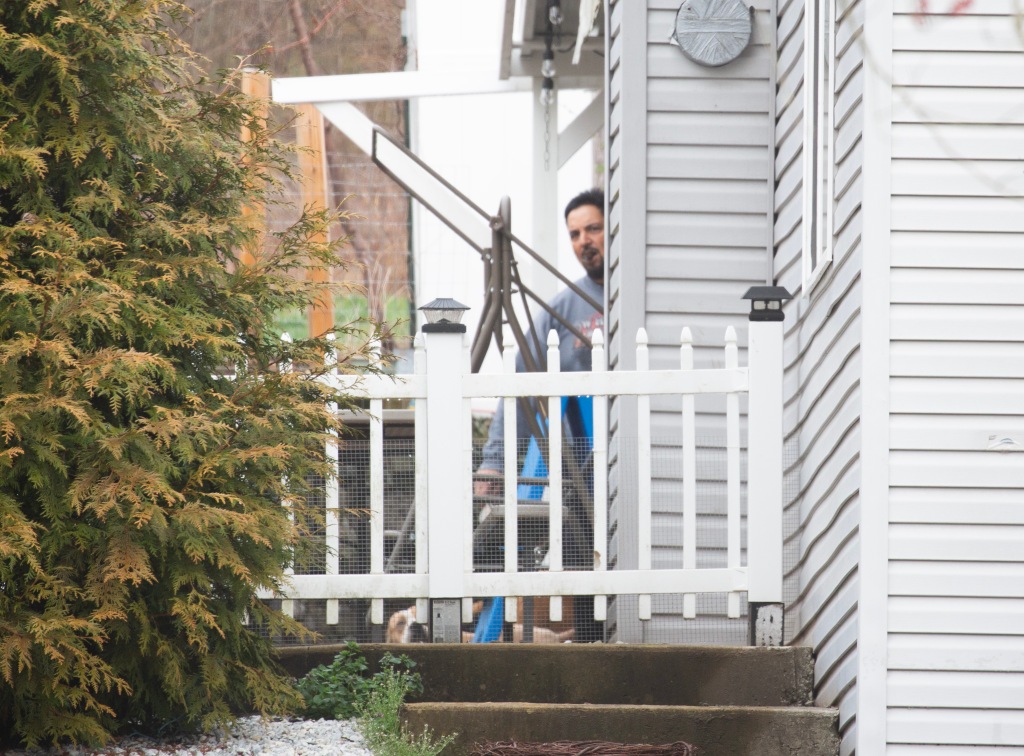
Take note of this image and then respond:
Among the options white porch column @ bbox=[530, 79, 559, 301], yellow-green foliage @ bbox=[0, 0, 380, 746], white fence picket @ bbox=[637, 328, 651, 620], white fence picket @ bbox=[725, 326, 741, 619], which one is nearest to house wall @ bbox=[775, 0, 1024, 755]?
white fence picket @ bbox=[725, 326, 741, 619]

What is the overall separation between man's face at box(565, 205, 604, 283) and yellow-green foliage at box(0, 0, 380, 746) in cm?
274

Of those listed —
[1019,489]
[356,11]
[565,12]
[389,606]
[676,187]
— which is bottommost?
[389,606]

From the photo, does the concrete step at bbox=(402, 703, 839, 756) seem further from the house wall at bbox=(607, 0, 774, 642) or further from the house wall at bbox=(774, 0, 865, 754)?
the house wall at bbox=(607, 0, 774, 642)

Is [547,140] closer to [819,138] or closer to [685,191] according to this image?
[685,191]

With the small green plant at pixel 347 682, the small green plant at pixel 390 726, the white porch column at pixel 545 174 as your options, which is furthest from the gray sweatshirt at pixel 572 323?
the small green plant at pixel 390 726

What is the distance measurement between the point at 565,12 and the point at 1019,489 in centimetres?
440

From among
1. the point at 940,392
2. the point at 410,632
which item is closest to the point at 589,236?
the point at 410,632

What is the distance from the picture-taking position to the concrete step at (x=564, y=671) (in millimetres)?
4027

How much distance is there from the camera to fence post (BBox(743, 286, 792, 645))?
412 cm

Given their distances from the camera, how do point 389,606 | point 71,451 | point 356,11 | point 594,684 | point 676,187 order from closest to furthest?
point 71,451 → point 594,684 → point 676,187 → point 389,606 → point 356,11

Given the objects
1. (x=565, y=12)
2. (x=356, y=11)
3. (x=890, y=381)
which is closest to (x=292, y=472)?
(x=890, y=381)

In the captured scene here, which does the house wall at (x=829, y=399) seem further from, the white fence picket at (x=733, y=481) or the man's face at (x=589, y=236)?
the man's face at (x=589, y=236)

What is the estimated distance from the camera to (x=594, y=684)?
404cm

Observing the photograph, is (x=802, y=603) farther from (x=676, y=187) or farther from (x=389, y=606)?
(x=389, y=606)
